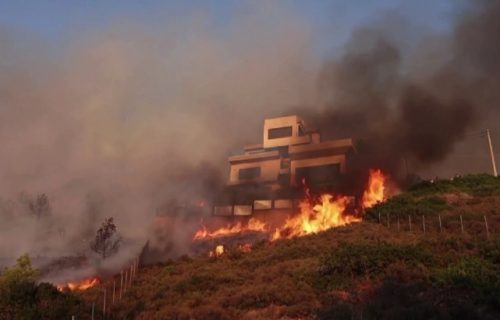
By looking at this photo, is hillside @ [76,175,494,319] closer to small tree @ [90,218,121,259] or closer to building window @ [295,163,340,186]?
small tree @ [90,218,121,259]

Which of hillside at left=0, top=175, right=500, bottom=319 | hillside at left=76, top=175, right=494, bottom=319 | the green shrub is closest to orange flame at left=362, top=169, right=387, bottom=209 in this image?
hillside at left=76, top=175, right=494, bottom=319

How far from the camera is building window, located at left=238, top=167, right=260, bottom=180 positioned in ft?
242

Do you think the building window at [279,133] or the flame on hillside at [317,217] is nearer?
the flame on hillside at [317,217]

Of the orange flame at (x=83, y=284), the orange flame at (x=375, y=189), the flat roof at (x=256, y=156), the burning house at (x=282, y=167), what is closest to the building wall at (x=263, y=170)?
the burning house at (x=282, y=167)

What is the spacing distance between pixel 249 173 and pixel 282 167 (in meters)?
5.64

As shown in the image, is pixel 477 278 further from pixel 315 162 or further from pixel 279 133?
pixel 279 133

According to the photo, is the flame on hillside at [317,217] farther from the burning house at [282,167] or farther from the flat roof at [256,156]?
the flat roof at [256,156]

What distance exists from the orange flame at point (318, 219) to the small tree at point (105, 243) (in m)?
15.5

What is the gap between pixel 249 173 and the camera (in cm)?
7444

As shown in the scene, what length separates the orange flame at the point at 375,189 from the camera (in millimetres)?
56312

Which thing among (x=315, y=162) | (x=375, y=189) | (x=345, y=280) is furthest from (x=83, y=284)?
(x=315, y=162)

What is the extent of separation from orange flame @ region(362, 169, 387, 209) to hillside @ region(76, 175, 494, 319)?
1630 centimetres

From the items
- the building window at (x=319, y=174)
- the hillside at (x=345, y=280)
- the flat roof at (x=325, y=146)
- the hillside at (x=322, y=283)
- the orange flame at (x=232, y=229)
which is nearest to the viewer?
the hillside at (x=345, y=280)

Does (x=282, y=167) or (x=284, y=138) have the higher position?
(x=284, y=138)
